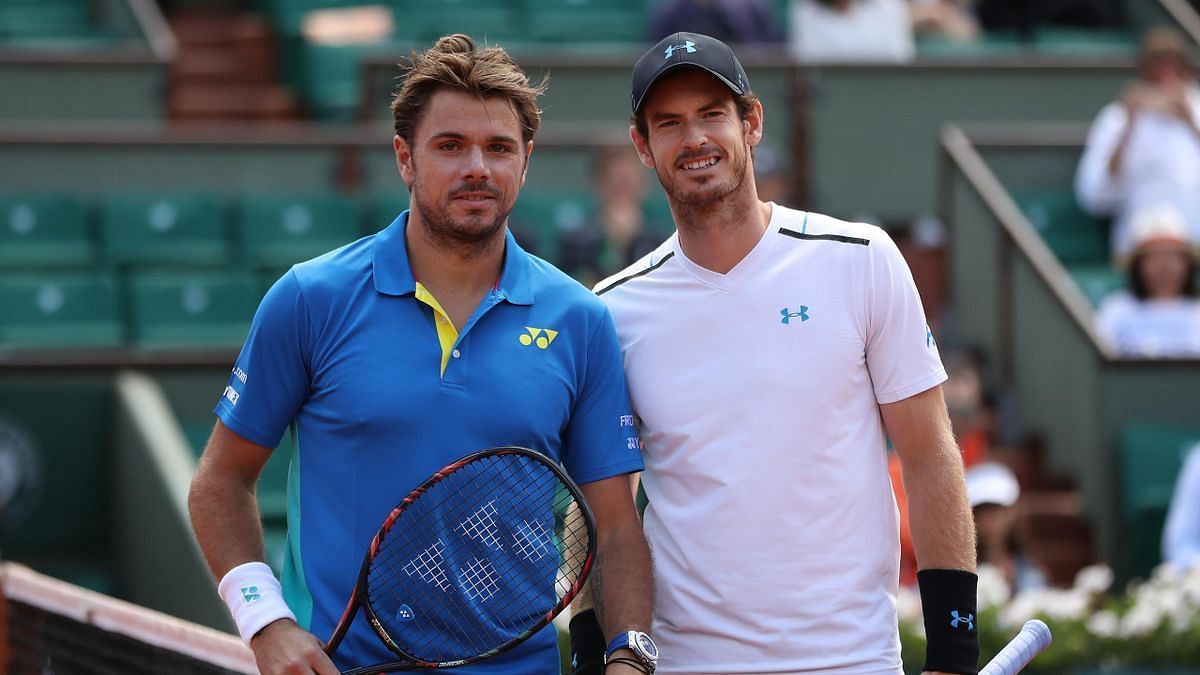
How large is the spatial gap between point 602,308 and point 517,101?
17.3 inches

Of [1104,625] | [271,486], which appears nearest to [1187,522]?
[1104,625]

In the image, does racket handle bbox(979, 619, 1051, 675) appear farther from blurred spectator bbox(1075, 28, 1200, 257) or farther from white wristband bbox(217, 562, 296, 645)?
blurred spectator bbox(1075, 28, 1200, 257)

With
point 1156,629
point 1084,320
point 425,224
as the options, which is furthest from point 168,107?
point 425,224

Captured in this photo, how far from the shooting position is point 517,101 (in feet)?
12.0

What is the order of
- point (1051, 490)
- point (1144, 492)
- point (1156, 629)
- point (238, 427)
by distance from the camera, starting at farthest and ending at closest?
point (1051, 490) → point (1144, 492) → point (1156, 629) → point (238, 427)

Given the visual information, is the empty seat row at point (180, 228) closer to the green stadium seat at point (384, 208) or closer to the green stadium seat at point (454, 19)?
the green stadium seat at point (384, 208)

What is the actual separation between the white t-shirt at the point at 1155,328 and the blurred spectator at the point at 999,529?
1544mm

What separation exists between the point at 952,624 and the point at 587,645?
70 cm

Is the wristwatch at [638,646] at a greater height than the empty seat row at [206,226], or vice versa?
the empty seat row at [206,226]

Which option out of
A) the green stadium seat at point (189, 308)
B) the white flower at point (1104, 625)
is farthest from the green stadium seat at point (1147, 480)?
the green stadium seat at point (189, 308)

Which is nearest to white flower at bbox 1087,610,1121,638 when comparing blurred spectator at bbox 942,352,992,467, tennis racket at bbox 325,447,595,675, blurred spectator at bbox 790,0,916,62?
blurred spectator at bbox 942,352,992,467

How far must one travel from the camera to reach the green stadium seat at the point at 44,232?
954 cm

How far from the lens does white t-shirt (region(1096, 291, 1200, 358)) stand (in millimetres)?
9203

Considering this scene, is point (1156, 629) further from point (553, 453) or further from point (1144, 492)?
point (553, 453)
